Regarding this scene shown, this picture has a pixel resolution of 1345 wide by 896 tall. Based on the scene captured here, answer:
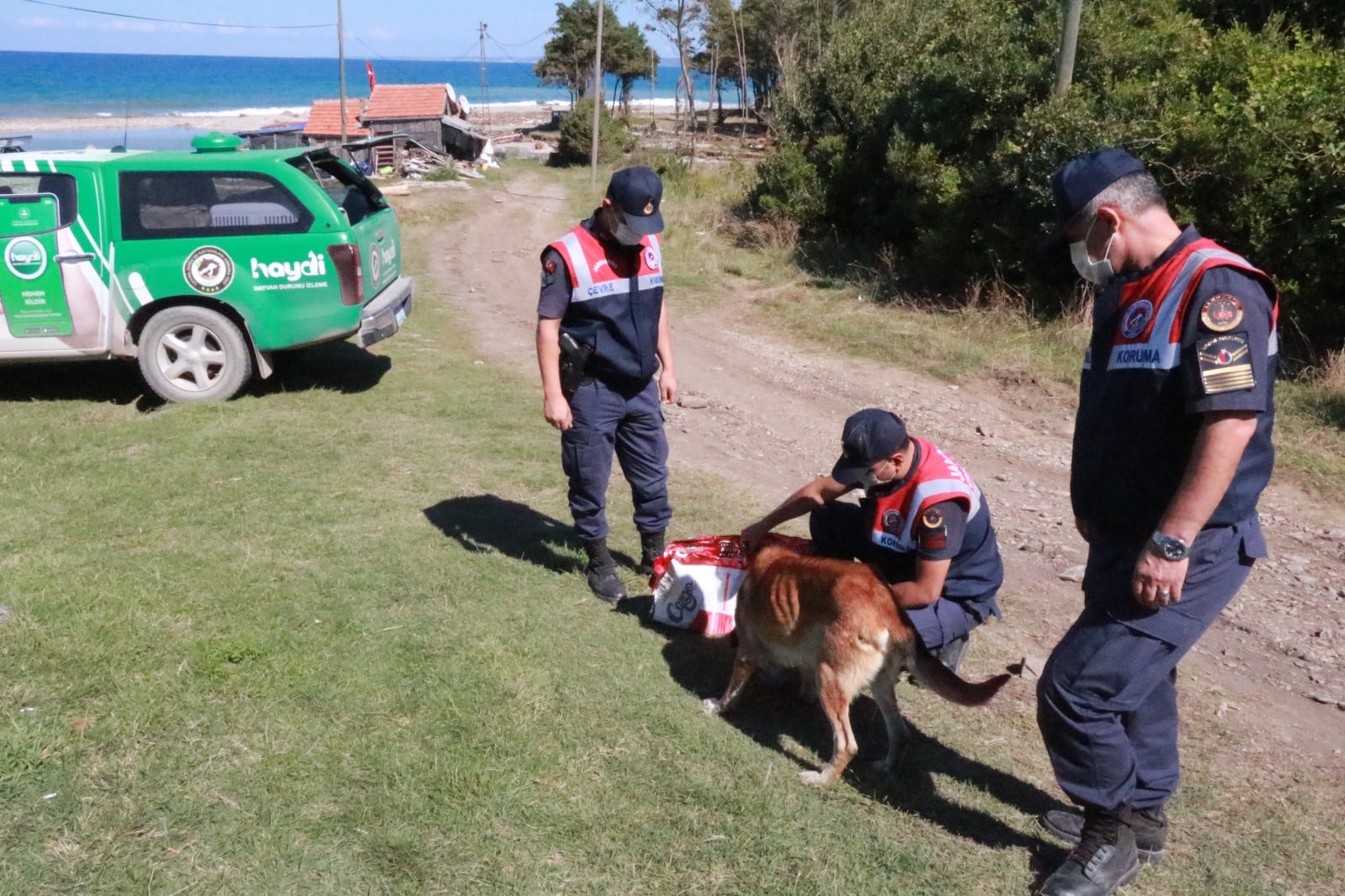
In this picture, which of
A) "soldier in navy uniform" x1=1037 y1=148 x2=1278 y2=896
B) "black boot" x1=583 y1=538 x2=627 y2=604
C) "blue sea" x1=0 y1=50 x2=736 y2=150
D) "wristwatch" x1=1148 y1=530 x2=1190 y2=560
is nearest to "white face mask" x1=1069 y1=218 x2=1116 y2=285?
"soldier in navy uniform" x1=1037 y1=148 x2=1278 y2=896

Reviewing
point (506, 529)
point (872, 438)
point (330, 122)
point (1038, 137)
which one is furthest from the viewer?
point (330, 122)

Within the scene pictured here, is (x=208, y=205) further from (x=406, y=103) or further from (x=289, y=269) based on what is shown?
(x=406, y=103)

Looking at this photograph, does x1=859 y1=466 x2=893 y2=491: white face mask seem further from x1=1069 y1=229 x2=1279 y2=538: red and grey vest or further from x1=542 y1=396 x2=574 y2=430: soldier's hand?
x1=542 y1=396 x2=574 y2=430: soldier's hand

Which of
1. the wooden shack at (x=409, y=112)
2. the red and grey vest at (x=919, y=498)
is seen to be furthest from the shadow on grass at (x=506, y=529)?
the wooden shack at (x=409, y=112)

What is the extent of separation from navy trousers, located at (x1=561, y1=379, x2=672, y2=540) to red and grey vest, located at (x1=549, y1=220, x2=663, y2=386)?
0.11m

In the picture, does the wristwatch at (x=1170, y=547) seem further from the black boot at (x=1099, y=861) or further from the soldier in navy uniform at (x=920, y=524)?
the soldier in navy uniform at (x=920, y=524)

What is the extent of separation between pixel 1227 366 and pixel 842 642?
4.71ft

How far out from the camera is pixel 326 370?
878 centimetres

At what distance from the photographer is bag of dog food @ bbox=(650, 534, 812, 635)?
433 centimetres

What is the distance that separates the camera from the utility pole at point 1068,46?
1017cm

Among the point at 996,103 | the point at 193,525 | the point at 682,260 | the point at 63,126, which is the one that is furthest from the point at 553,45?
the point at 193,525

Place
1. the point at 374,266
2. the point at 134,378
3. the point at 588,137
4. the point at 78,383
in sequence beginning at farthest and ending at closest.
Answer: the point at 588,137 → the point at 134,378 → the point at 78,383 → the point at 374,266

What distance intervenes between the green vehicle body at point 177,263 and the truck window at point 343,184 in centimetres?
11

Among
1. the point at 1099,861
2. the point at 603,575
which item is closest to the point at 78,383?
the point at 603,575
